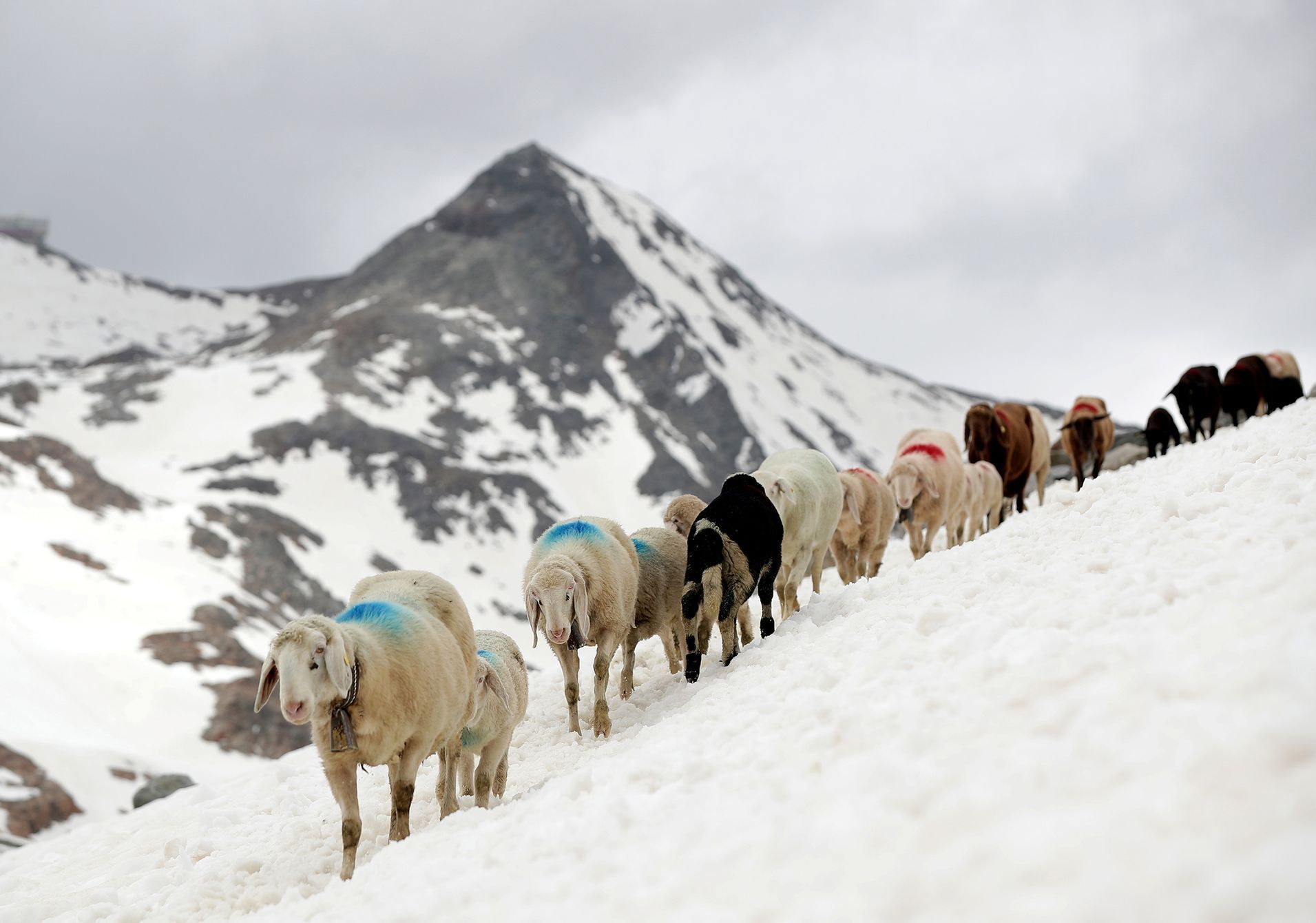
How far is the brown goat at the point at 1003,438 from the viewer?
A: 59.9 ft

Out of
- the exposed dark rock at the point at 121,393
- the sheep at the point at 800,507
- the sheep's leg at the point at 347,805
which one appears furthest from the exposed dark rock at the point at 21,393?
the sheep's leg at the point at 347,805

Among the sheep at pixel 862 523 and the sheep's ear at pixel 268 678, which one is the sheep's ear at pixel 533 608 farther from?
the sheep at pixel 862 523

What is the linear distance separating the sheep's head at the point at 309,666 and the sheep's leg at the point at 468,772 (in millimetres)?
2570

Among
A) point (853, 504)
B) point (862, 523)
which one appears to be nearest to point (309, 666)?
point (853, 504)

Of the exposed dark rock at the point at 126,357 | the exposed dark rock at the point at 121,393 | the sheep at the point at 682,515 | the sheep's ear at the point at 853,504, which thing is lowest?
the sheep's ear at the point at 853,504

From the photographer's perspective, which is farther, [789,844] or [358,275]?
[358,275]

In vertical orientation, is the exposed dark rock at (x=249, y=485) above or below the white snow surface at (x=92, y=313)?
below

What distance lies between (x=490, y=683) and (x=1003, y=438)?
13224mm

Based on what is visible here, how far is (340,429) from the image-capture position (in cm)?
6912

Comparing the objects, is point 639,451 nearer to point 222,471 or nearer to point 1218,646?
point 222,471

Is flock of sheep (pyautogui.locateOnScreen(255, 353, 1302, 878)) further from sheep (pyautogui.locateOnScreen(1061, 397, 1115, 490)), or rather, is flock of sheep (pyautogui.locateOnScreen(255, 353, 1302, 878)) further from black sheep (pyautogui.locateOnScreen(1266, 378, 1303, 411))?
black sheep (pyautogui.locateOnScreen(1266, 378, 1303, 411))

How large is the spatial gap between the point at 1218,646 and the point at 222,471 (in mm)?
64048

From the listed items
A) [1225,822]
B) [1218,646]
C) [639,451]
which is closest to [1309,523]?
[1218,646]

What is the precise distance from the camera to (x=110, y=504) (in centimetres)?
4469
